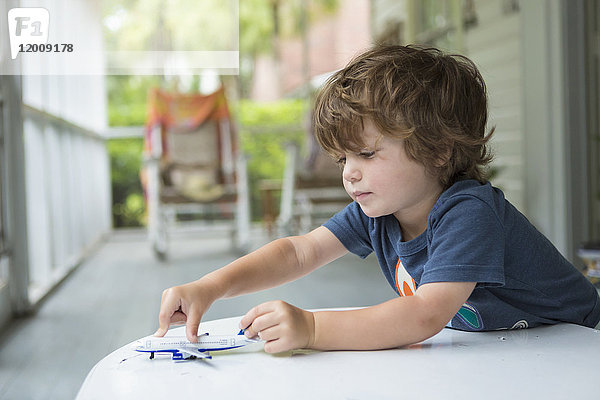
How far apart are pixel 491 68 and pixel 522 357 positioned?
12.6 feet

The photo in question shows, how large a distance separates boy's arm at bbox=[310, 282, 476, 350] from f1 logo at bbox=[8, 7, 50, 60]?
2.51m

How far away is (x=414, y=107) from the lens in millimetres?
765

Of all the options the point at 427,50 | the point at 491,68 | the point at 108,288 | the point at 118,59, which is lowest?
the point at 108,288

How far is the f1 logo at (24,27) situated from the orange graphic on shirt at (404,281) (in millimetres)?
2347

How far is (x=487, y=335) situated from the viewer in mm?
724

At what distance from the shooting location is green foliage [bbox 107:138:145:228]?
7801 mm

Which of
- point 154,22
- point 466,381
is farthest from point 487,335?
point 154,22

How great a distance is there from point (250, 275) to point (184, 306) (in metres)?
0.12

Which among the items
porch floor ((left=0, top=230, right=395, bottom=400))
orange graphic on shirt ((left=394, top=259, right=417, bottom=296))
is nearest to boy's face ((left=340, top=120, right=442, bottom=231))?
orange graphic on shirt ((left=394, top=259, right=417, bottom=296))

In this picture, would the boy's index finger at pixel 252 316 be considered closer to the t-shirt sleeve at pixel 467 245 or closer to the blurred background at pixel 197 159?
the t-shirt sleeve at pixel 467 245

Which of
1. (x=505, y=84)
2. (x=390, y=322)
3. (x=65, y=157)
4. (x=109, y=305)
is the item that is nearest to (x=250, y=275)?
(x=390, y=322)

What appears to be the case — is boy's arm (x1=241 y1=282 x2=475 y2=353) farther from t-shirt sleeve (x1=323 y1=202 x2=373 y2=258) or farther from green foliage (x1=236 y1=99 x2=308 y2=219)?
green foliage (x1=236 y1=99 x2=308 y2=219)

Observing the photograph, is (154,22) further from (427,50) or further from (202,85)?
(427,50)

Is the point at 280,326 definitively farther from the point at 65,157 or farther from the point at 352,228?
the point at 65,157
